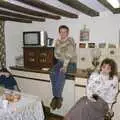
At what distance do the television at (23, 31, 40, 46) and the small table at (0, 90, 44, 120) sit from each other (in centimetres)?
161

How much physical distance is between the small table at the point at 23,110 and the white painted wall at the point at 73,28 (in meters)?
1.74

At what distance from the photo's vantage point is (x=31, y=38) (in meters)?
4.37

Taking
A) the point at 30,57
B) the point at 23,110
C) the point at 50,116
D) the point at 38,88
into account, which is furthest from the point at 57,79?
the point at 23,110

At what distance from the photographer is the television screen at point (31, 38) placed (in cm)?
425

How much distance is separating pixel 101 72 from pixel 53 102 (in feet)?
4.14

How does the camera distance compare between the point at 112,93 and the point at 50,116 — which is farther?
the point at 50,116

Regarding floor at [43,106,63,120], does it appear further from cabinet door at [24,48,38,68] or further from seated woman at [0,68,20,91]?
cabinet door at [24,48,38,68]

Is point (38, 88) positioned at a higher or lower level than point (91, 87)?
lower

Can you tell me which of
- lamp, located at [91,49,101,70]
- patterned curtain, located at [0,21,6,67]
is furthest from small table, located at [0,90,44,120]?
patterned curtain, located at [0,21,6,67]

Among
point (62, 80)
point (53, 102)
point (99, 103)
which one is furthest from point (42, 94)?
point (99, 103)

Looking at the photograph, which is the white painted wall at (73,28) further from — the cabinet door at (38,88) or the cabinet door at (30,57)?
the cabinet door at (38,88)

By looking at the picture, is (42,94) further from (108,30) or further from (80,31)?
(108,30)

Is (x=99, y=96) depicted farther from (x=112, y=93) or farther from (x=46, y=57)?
(x=46, y=57)

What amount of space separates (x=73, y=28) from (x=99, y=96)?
64.1 inches
